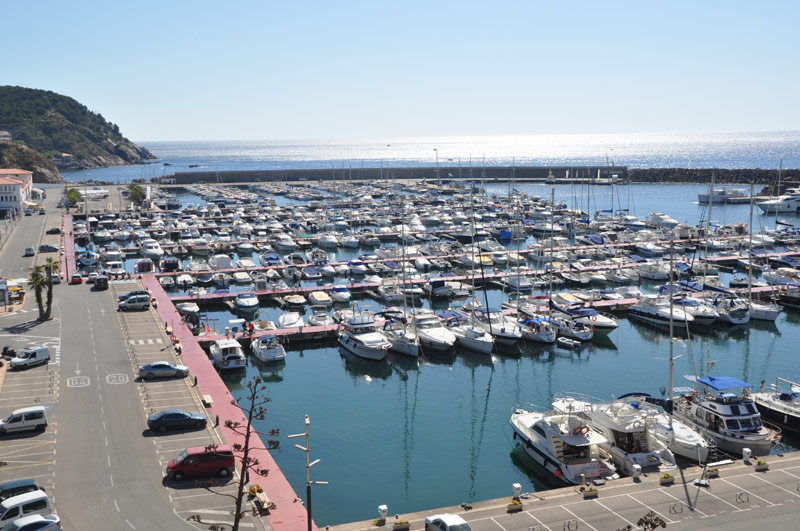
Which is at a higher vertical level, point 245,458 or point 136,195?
point 245,458

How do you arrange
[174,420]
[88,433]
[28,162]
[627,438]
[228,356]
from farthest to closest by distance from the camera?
[28,162] → [228,356] → [174,420] → [627,438] → [88,433]

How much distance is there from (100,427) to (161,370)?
733cm

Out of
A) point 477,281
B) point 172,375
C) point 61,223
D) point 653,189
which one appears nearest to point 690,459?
point 172,375

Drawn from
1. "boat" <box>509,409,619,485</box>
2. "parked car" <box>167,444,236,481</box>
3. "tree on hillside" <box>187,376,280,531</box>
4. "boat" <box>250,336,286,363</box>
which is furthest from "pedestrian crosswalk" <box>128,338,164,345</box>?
"boat" <box>509,409,619,485</box>

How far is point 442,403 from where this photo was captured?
1734 inches

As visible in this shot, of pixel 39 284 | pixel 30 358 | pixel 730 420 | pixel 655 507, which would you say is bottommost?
pixel 655 507

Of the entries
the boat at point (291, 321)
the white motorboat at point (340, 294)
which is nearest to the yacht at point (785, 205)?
the white motorboat at point (340, 294)

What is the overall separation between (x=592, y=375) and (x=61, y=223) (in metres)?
84.8

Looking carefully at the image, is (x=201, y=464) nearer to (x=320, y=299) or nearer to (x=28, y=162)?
(x=320, y=299)

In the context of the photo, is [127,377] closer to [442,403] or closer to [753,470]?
[442,403]

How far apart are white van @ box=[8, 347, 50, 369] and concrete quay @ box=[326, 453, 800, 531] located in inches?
996

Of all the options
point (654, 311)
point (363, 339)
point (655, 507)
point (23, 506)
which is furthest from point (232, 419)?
point (654, 311)

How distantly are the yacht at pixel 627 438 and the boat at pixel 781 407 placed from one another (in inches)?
369

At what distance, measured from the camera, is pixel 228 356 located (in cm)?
4738
